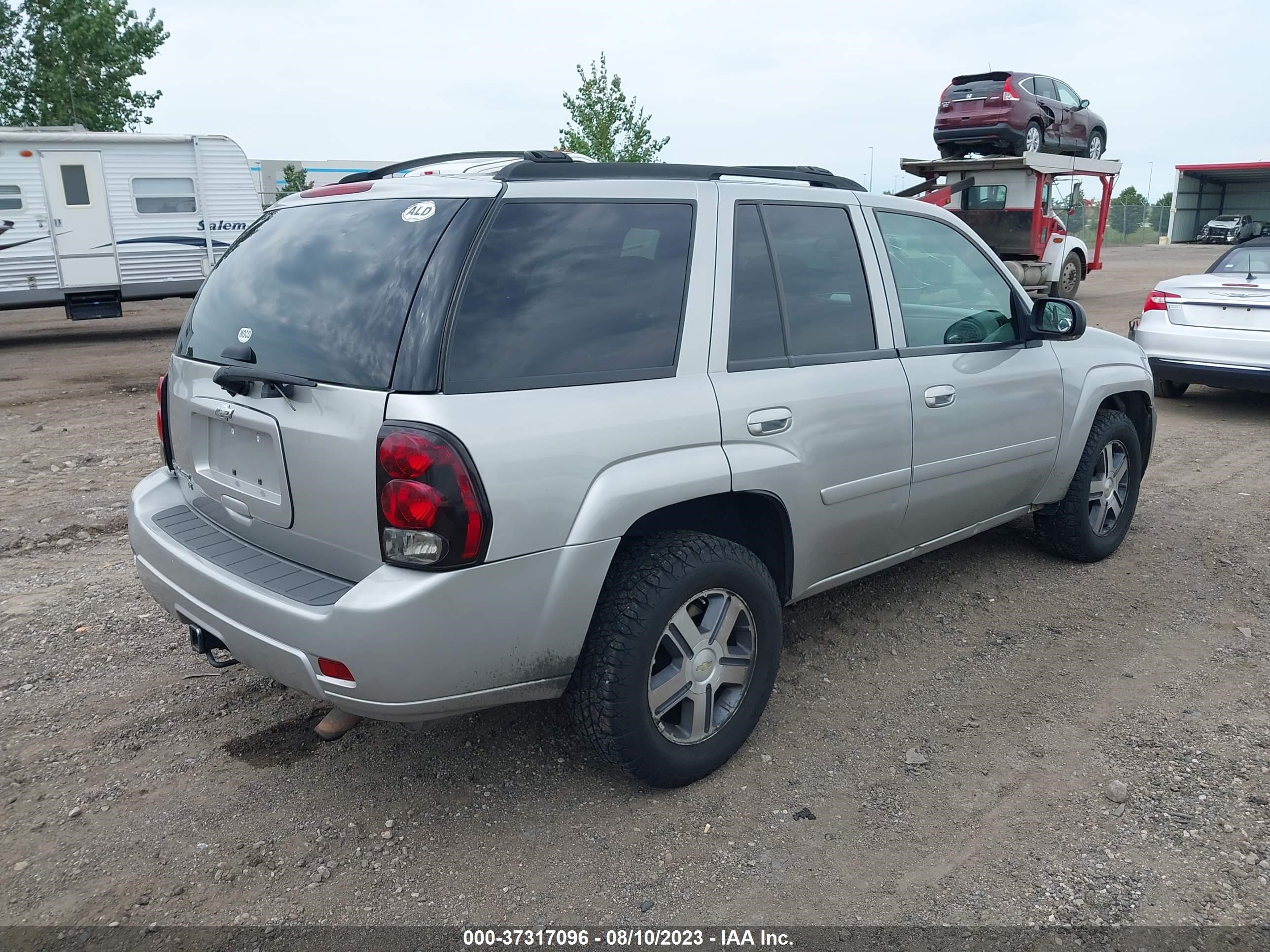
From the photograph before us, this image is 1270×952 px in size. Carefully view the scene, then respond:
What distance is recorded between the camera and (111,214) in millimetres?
14344

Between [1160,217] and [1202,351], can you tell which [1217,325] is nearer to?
[1202,351]

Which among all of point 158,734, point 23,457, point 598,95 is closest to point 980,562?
point 158,734

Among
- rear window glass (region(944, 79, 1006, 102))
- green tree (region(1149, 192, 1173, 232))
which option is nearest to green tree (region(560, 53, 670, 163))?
rear window glass (region(944, 79, 1006, 102))

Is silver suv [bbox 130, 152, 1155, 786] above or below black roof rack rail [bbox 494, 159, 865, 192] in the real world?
below

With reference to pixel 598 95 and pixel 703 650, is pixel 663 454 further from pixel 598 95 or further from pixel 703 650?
pixel 598 95

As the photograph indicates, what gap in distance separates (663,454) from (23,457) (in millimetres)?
6562

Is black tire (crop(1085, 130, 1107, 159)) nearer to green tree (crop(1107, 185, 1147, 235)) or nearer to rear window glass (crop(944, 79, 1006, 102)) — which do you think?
rear window glass (crop(944, 79, 1006, 102))

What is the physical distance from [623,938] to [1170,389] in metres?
9.26

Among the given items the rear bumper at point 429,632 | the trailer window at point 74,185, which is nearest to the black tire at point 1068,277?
the trailer window at point 74,185

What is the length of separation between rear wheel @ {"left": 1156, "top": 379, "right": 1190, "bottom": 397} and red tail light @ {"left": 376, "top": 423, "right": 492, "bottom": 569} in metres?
9.17

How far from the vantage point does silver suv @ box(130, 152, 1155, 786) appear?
2.57 metres

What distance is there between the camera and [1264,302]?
8031 mm

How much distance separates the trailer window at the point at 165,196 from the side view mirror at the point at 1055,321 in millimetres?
14022

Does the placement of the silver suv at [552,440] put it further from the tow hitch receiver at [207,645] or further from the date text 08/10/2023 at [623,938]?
the date text 08/10/2023 at [623,938]
